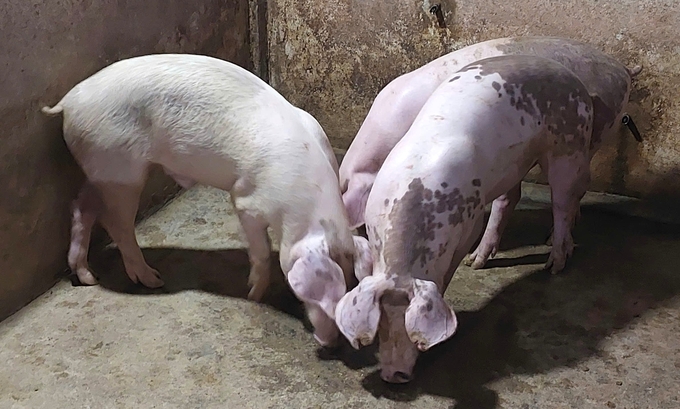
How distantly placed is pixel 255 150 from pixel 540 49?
1.05 meters

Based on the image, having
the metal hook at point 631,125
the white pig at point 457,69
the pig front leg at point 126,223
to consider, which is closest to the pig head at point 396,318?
the white pig at point 457,69

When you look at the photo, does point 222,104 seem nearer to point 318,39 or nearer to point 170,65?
point 170,65

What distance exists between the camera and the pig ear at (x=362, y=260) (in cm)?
197

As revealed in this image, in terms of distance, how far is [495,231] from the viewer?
8.14 feet

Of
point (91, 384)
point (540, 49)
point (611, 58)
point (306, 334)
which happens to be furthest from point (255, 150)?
point (611, 58)

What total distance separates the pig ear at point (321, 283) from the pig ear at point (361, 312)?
3.4 inches

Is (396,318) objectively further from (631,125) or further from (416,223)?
(631,125)

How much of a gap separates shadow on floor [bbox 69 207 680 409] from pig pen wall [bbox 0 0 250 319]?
9.4 inches

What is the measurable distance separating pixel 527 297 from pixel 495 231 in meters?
0.28

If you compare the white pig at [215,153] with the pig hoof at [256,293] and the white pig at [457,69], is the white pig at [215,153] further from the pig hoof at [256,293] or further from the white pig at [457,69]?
the white pig at [457,69]

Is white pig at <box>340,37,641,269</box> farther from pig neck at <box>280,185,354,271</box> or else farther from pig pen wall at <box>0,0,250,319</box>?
pig pen wall at <box>0,0,250,319</box>

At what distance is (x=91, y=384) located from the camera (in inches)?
74.4

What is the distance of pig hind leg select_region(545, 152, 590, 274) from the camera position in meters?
2.26

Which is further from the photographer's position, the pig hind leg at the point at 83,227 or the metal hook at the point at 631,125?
the metal hook at the point at 631,125
